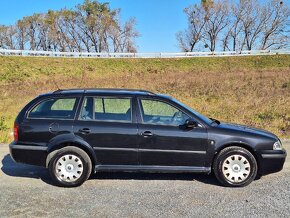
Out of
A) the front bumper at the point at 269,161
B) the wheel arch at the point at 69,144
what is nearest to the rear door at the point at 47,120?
the wheel arch at the point at 69,144

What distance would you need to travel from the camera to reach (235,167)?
5910mm

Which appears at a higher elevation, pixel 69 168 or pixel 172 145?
pixel 172 145

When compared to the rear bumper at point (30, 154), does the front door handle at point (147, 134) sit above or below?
above

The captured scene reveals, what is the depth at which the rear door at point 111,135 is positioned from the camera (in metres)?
5.92

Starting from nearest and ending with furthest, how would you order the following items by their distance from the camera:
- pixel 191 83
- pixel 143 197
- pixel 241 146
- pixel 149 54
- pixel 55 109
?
pixel 143 197 < pixel 241 146 < pixel 55 109 < pixel 191 83 < pixel 149 54

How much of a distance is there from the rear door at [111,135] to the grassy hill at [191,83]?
4.75 meters

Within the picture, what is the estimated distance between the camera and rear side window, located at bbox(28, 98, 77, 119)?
20.1 feet

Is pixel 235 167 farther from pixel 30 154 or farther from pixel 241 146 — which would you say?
pixel 30 154

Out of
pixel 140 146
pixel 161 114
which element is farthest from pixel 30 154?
pixel 161 114

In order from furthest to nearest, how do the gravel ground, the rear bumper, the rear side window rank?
the rear side window, the rear bumper, the gravel ground

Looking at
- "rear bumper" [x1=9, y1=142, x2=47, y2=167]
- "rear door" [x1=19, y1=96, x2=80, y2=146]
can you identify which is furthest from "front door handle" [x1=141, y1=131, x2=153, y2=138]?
"rear bumper" [x1=9, y1=142, x2=47, y2=167]

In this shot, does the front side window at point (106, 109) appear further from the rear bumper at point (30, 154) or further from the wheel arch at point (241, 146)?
Answer: the wheel arch at point (241, 146)

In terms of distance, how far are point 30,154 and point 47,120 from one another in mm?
612

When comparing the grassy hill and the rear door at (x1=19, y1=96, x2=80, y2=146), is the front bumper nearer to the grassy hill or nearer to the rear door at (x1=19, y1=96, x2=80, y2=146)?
the rear door at (x1=19, y1=96, x2=80, y2=146)
